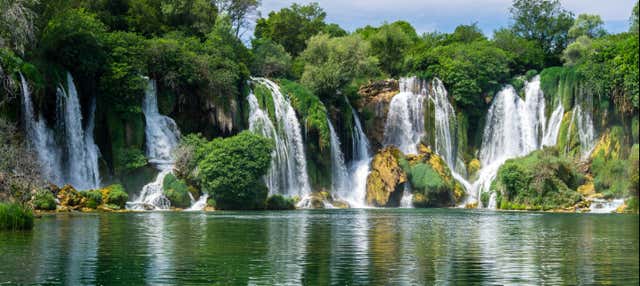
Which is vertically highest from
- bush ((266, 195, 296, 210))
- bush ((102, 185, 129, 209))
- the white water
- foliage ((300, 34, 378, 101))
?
foliage ((300, 34, 378, 101))

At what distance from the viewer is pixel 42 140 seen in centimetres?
5897

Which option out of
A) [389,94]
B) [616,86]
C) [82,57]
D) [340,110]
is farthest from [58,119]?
[616,86]

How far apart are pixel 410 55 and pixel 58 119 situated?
43591mm

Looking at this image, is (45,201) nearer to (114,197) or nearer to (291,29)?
(114,197)

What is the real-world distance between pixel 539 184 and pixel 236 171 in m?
22.8

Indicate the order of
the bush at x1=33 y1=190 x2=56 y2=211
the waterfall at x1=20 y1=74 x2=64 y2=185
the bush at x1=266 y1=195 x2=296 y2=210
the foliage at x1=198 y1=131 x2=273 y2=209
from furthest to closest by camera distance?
the bush at x1=266 y1=195 x2=296 y2=210, the foliage at x1=198 y1=131 x2=273 y2=209, the waterfall at x1=20 y1=74 x2=64 y2=185, the bush at x1=33 y1=190 x2=56 y2=211

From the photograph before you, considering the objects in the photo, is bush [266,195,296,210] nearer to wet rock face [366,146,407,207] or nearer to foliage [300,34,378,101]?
wet rock face [366,146,407,207]

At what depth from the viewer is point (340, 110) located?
8094 centimetres

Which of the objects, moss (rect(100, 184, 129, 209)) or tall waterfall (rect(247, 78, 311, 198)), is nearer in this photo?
moss (rect(100, 184, 129, 209))

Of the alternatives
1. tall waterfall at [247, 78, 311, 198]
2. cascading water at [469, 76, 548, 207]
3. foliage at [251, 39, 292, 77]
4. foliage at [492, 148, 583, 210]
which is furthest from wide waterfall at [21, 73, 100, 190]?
cascading water at [469, 76, 548, 207]

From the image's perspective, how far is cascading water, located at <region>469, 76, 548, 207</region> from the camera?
84438 mm

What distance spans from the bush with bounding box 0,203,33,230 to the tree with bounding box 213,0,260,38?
65775mm

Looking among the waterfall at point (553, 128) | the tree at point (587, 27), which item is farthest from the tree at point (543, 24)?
the waterfall at point (553, 128)

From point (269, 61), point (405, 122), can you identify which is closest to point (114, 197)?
point (269, 61)
